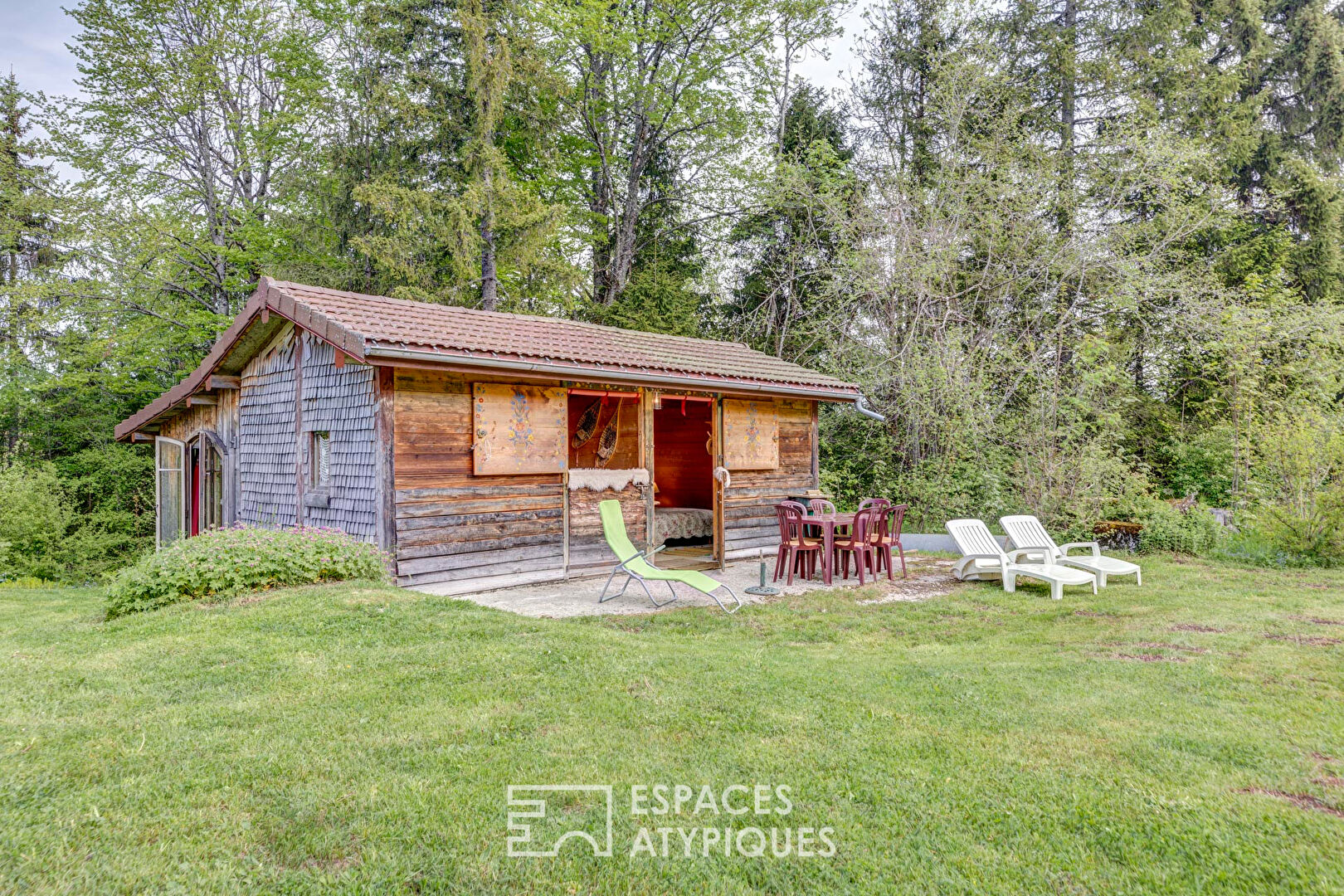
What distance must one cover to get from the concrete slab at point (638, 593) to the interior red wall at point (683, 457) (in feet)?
10.8

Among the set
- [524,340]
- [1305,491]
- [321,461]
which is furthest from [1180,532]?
[321,461]

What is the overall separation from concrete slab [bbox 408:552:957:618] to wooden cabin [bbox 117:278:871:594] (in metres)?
→ 0.26

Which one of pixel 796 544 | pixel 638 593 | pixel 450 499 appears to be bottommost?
pixel 638 593

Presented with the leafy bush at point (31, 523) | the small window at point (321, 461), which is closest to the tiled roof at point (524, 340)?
the small window at point (321, 461)

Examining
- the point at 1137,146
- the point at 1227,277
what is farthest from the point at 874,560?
the point at 1227,277

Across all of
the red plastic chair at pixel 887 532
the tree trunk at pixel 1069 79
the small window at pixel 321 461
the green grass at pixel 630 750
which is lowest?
the green grass at pixel 630 750

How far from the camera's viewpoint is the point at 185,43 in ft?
51.3

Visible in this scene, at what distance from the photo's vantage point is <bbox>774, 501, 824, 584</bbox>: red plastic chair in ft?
27.6

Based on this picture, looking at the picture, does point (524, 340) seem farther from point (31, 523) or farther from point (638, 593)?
point (31, 523)

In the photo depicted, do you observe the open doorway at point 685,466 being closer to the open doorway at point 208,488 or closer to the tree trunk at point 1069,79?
the open doorway at point 208,488

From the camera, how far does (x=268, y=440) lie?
9.21m

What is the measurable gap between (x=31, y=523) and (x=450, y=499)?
10.4m

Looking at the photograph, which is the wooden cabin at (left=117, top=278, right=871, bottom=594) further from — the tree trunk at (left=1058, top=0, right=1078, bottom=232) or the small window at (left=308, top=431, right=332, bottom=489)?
the tree trunk at (left=1058, top=0, right=1078, bottom=232)

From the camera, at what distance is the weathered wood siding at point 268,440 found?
8.74 m
